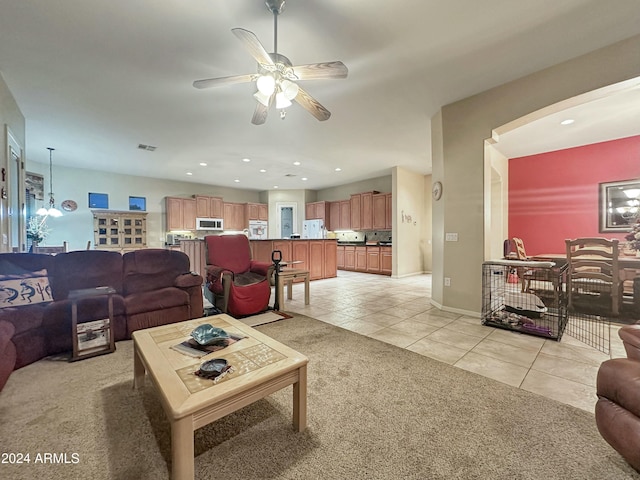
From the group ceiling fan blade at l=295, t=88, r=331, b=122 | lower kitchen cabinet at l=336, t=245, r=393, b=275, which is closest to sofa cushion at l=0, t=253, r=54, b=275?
ceiling fan blade at l=295, t=88, r=331, b=122

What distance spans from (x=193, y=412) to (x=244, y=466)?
456 millimetres

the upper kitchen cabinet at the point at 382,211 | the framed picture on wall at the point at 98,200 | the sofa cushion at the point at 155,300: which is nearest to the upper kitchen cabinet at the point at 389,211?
the upper kitchen cabinet at the point at 382,211

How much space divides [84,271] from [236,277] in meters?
1.65

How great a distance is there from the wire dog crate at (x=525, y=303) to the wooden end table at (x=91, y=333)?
412 centimetres

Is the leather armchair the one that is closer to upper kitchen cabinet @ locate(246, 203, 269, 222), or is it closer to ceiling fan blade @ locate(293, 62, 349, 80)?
ceiling fan blade @ locate(293, 62, 349, 80)

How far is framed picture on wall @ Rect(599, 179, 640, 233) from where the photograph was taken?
14.7 feet

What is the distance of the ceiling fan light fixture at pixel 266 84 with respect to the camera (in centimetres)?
207

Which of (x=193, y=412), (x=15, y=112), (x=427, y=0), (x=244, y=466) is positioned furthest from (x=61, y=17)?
(x=244, y=466)

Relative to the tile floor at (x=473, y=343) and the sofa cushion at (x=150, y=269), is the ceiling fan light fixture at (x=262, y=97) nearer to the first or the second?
the sofa cushion at (x=150, y=269)

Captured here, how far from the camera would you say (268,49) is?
2516mm

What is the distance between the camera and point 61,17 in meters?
2.08

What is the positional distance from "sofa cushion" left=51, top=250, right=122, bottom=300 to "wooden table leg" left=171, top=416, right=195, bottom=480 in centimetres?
265

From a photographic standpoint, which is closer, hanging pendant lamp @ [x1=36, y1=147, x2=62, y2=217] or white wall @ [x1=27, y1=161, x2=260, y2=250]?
hanging pendant lamp @ [x1=36, y1=147, x2=62, y2=217]

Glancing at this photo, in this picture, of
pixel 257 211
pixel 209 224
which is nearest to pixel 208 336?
pixel 209 224
